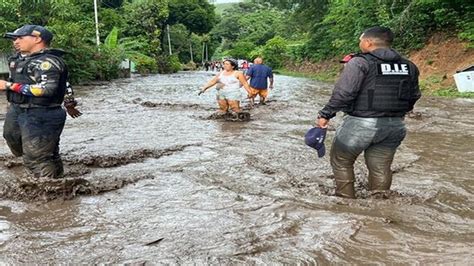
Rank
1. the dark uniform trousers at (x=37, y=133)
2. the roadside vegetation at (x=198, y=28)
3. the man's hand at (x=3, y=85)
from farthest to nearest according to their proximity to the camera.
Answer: the roadside vegetation at (x=198, y=28) → the dark uniform trousers at (x=37, y=133) → the man's hand at (x=3, y=85)

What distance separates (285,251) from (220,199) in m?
1.61

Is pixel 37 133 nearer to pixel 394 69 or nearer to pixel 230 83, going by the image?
pixel 394 69

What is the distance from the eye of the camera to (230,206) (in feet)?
15.9

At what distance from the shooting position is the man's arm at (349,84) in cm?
465

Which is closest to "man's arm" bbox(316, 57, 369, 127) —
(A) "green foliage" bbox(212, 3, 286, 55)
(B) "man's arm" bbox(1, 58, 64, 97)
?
(B) "man's arm" bbox(1, 58, 64, 97)

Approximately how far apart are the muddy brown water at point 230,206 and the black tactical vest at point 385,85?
3.20 feet

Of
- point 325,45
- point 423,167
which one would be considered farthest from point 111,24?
point 423,167

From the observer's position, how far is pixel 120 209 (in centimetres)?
483

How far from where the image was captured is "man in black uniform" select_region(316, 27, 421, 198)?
468cm

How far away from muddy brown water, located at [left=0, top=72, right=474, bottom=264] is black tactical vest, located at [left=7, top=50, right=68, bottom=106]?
93cm

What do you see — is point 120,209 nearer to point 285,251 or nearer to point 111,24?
point 285,251

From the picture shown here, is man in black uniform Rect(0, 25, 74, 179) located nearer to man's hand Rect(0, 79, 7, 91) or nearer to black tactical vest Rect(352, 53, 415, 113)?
man's hand Rect(0, 79, 7, 91)

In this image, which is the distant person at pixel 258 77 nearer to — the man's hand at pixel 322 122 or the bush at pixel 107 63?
the man's hand at pixel 322 122

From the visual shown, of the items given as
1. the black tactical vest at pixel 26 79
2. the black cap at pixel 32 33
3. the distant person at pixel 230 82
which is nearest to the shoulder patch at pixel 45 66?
the black tactical vest at pixel 26 79
